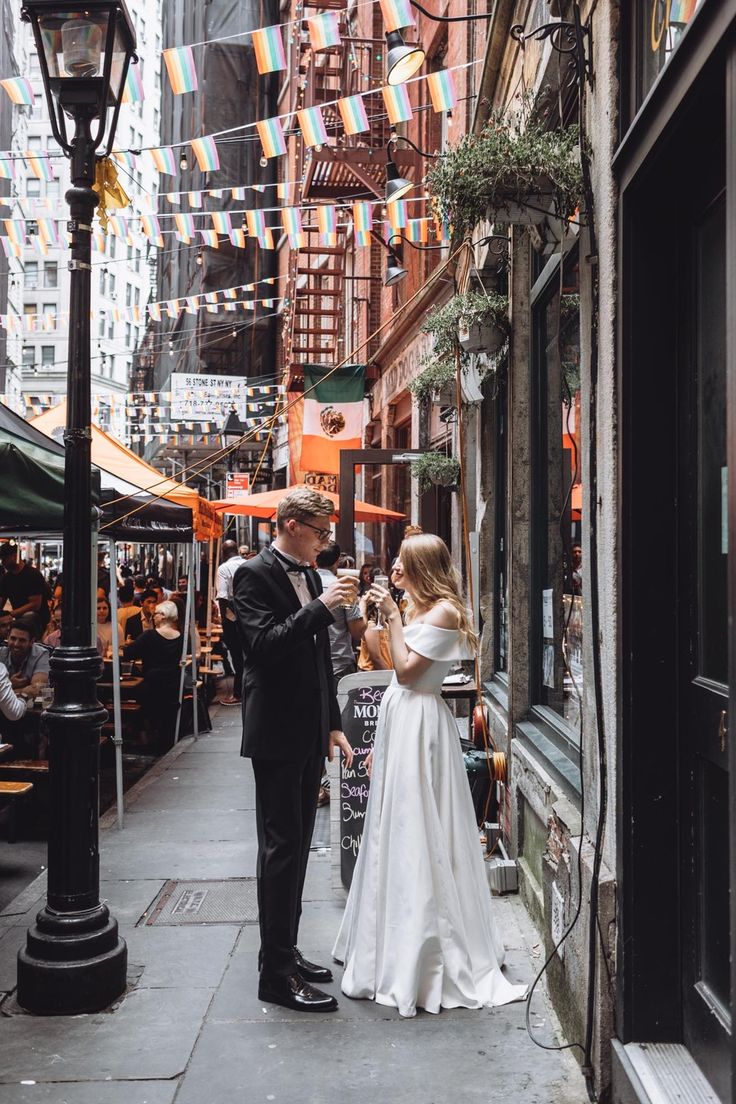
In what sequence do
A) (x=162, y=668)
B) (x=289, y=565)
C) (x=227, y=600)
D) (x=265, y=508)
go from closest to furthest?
(x=289, y=565)
(x=227, y=600)
(x=162, y=668)
(x=265, y=508)

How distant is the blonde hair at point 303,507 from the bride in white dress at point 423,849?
44 cm

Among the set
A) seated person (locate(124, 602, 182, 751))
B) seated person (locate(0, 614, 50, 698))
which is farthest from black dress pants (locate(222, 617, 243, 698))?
seated person (locate(0, 614, 50, 698))

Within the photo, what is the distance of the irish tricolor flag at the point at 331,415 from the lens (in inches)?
520

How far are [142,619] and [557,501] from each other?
9493mm

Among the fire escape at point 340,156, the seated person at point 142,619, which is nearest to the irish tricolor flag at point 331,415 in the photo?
the fire escape at point 340,156

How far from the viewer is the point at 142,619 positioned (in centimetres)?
1455

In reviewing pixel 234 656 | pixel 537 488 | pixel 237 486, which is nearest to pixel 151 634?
pixel 234 656

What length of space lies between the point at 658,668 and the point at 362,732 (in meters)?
2.78

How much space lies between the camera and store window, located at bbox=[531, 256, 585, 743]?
17.9ft

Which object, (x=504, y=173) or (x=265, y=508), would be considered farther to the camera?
(x=265, y=508)

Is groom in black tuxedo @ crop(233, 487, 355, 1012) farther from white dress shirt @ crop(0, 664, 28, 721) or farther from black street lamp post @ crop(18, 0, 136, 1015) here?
white dress shirt @ crop(0, 664, 28, 721)

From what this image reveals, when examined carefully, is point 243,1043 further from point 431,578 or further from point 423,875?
point 431,578

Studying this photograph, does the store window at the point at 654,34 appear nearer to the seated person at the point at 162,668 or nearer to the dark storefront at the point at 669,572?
the dark storefront at the point at 669,572

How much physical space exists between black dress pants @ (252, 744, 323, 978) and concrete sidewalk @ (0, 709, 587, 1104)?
0.27m
